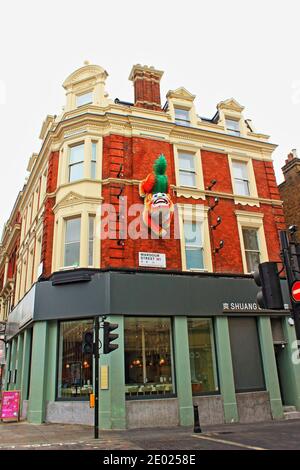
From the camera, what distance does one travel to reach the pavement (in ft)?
29.9

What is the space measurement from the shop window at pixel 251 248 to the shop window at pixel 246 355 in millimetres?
2623

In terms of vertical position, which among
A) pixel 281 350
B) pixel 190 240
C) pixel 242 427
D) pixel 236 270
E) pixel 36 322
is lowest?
pixel 242 427

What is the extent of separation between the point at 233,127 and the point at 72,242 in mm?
10923

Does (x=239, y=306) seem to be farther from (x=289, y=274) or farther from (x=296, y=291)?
(x=296, y=291)

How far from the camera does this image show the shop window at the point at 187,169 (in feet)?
58.4

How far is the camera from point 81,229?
50.2 feet

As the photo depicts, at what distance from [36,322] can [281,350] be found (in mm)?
10560

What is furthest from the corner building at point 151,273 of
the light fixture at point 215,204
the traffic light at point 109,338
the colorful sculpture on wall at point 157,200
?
the traffic light at point 109,338

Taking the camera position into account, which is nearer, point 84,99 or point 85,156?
point 85,156

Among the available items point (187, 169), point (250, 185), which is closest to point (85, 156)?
point (187, 169)

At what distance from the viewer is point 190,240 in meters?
16.6

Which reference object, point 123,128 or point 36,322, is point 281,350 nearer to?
point 36,322
